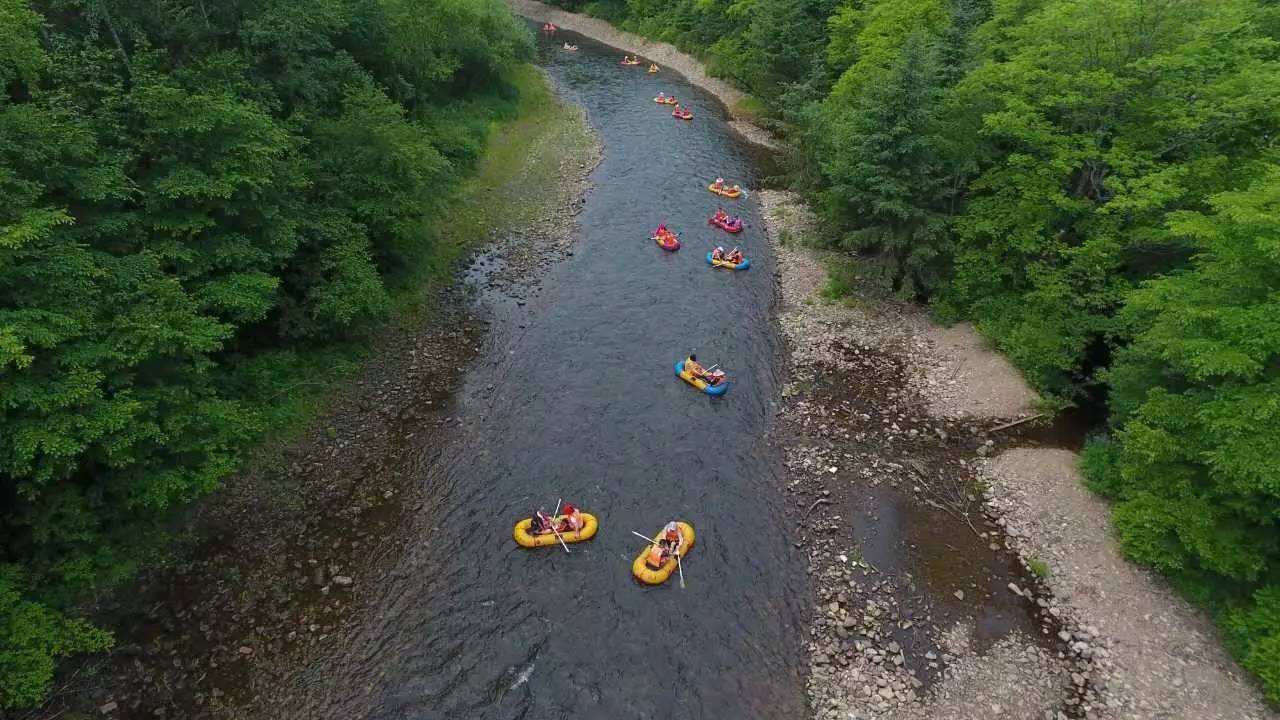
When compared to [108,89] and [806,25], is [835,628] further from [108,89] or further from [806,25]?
[806,25]

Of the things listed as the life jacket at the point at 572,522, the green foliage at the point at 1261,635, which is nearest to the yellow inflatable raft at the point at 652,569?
the life jacket at the point at 572,522

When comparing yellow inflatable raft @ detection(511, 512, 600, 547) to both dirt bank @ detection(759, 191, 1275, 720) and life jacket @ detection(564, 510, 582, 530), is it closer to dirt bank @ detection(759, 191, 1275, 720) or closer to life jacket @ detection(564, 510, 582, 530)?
life jacket @ detection(564, 510, 582, 530)

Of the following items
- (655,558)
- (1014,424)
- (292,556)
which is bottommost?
(292,556)

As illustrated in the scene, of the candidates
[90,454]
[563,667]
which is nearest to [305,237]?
[90,454]

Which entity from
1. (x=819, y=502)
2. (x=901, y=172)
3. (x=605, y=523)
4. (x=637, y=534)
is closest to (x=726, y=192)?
(x=901, y=172)

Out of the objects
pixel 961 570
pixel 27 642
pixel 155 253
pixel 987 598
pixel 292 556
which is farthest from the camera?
pixel 961 570

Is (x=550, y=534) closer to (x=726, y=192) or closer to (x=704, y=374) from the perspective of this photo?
(x=704, y=374)

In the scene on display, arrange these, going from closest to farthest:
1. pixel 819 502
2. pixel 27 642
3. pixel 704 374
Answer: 1. pixel 27 642
2. pixel 819 502
3. pixel 704 374
